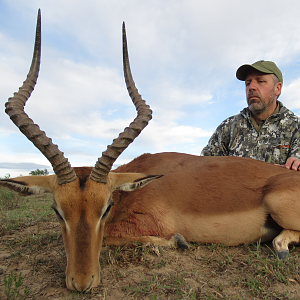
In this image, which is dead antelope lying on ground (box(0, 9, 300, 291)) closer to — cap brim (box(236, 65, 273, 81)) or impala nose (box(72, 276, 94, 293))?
impala nose (box(72, 276, 94, 293))

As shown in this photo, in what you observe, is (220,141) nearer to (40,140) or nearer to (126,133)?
(126,133)

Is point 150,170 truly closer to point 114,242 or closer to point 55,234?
point 114,242

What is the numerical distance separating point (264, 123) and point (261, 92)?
2.82 feet

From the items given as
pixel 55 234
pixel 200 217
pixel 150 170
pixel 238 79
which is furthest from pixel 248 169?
pixel 238 79

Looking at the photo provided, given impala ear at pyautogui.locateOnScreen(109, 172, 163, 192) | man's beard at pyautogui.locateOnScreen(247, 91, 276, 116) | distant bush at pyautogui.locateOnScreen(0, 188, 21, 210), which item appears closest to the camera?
impala ear at pyautogui.locateOnScreen(109, 172, 163, 192)

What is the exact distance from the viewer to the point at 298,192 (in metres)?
3.74

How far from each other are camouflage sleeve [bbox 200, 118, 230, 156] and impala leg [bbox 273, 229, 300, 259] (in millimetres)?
4089

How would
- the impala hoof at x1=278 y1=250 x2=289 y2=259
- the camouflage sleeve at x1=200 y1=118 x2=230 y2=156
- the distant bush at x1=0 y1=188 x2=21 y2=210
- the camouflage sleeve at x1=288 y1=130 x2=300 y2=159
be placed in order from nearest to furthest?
the impala hoof at x1=278 y1=250 x2=289 y2=259, the camouflage sleeve at x1=288 y1=130 x2=300 y2=159, the camouflage sleeve at x1=200 y1=118 x2=230 y2=156, the distant bush at x1=0 y1=188 x2=21 y2=210

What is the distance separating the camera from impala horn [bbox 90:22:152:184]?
3.14 meters

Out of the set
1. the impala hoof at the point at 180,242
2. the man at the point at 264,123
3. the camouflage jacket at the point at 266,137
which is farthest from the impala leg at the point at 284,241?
the man at the point at 264,123

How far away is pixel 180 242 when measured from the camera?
3768mm

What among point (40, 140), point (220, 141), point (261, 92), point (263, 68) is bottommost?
point (40, 140)

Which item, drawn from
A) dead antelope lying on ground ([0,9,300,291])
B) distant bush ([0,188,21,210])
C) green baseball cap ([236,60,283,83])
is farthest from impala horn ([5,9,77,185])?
distant bush ([0,188,21,210])

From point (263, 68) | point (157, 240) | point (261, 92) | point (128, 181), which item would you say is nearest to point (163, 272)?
point (157, 240)
